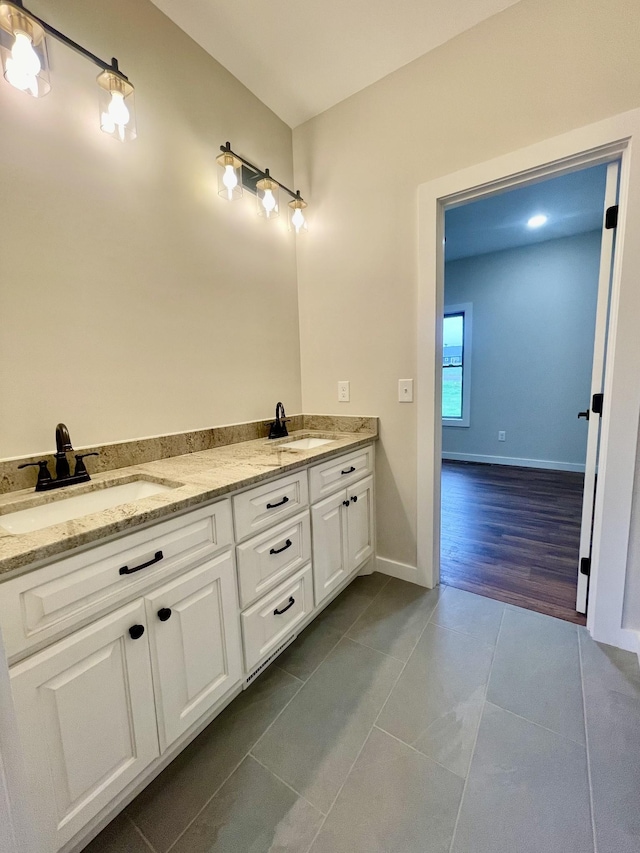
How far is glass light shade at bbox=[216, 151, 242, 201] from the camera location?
1.61 metres

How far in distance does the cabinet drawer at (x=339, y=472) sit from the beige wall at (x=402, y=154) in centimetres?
16

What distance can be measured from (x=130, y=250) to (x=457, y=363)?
13.9 feet

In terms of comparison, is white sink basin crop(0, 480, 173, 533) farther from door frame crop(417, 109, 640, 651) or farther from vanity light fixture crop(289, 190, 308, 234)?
vanity light fixture crop(289, 190, 308, 234)

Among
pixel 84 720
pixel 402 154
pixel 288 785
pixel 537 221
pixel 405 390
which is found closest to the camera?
pixel 84 720

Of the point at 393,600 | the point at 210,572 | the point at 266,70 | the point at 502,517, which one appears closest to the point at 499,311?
the point at 502,517

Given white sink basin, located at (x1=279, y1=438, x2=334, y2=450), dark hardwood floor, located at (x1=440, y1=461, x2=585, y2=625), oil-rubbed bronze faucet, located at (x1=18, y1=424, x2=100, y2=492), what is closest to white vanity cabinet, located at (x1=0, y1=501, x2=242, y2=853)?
oil-rubbed bronze faucet, located at (x1=18, y1=424, x2=100, y2=492)

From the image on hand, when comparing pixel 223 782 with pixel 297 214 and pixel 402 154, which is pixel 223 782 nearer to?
pixel 297 214

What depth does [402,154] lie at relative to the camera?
5.87 feet

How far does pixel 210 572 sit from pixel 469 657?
119 cm

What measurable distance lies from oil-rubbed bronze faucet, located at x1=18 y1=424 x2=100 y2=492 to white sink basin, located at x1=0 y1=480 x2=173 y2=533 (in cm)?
7

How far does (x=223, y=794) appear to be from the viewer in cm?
102

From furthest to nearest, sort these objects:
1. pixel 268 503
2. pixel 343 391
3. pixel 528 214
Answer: pixel 528 214, pixel 343 391, pixel 268 503

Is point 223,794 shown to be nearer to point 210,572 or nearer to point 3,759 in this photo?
point 210,572

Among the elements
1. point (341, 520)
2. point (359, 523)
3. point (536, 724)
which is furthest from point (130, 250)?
point (536, 724)
